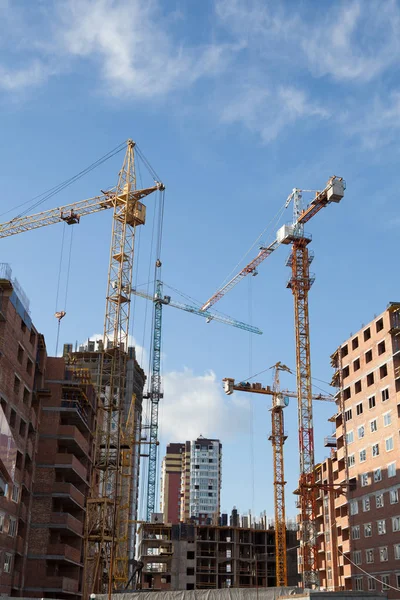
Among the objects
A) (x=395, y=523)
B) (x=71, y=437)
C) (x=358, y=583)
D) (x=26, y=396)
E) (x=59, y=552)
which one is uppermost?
(x=26, y=396)

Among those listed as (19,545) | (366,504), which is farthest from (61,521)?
(366,504)

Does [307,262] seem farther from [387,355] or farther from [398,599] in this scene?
[398,599]

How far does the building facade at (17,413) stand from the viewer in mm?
67938

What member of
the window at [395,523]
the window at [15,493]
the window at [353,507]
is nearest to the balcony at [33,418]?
the window at [15,493]

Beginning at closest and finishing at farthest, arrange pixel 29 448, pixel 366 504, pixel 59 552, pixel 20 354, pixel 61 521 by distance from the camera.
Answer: pixel 20 354
pixel 29 448
pixel 59 552
pixel 61 521
pixel 366 504

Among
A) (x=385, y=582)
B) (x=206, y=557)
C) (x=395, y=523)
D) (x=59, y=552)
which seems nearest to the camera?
(x=59, y=552)

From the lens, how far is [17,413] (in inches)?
2835

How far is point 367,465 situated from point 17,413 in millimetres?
44530

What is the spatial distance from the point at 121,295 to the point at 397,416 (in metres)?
39.2

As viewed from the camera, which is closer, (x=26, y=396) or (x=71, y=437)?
(x=26, y=396)

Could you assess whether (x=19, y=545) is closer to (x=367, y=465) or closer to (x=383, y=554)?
(x=383, y=554)

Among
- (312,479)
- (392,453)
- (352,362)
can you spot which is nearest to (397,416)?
(392,453)

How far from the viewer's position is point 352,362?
321ft

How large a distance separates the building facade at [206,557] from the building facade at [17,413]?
8243 centimetres
